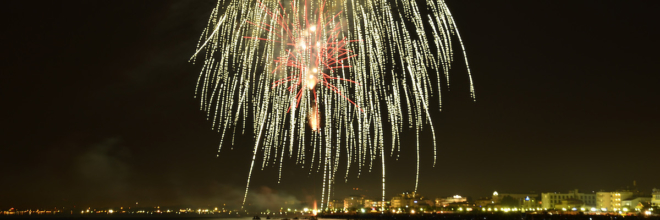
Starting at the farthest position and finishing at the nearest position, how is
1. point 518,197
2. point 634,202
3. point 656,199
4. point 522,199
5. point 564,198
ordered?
point 518,197, point 522,199, point 564,198, point 634,202, point 656,199

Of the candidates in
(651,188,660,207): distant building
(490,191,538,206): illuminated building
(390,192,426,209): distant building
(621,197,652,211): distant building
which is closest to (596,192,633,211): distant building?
(621,197,652,211): distant building

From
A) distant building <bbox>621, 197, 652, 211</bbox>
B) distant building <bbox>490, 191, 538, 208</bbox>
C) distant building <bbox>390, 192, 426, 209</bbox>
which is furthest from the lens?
distant building <bbox>390, 192, 426, 209</bbox>

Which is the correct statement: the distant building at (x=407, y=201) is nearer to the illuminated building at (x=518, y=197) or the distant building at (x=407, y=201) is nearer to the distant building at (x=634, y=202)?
Answer: the illuminated building at (x=518, y=197)

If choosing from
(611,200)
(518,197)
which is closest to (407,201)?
(518,197)

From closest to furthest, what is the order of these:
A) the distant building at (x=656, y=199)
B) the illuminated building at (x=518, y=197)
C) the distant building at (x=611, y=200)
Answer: the distant building at (x=656, y=199)
the distant building at (x=611, y=200)
the illuminated building at (x=518, y=197)

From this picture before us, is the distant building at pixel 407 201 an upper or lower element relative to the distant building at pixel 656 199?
lower

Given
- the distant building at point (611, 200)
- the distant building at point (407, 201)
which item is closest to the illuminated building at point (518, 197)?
the distant building at point (611, 200)

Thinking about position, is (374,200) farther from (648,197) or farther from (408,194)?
(648,197)

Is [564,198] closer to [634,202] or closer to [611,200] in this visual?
[611,200]

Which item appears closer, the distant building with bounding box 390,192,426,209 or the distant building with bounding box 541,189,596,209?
the distant building with bounding box 541,189,596,209

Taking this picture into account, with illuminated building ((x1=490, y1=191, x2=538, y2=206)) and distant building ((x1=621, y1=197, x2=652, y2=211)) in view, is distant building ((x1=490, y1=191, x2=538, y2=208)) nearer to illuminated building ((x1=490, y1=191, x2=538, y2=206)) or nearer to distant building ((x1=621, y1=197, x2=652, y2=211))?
illuminated building ((x1=490, y1=191, x2=538, y2=206))

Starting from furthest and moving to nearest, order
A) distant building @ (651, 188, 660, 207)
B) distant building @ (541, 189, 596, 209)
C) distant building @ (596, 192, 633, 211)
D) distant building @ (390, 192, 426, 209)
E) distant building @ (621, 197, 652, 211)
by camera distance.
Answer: distant building @ (390, 192, 426, 209), distant building @ (541, 189, 596, 209), distant building @ (596, 192, 633, 211), distant building @ (621, 197, 652, 211), distant building @ (651, 188, 660, 207)
